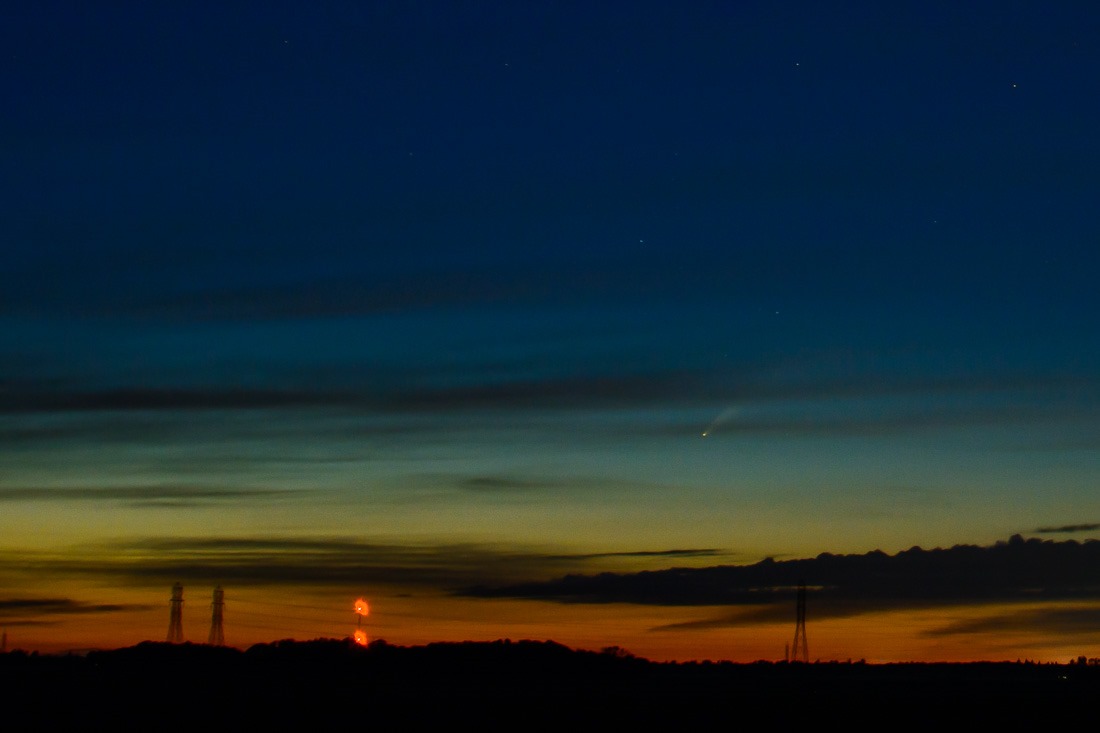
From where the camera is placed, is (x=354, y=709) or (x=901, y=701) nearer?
(x=354, y=709)

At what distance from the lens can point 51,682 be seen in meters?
161

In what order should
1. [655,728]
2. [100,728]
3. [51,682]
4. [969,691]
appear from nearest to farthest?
1. [100,728]
2. [655,728]
3. [51,682]
4. [969,691]

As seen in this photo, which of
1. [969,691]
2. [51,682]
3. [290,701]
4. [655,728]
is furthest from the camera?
[969,691]

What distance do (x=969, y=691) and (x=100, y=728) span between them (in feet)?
383

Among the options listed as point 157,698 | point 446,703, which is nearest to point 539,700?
point 446,703

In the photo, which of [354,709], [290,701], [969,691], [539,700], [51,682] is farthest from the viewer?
[969,691]

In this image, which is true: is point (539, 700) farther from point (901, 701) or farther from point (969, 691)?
point (969, 691)

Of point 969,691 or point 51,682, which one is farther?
point 969,691

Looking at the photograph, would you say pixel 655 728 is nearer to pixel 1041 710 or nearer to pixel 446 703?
pixel 446 703

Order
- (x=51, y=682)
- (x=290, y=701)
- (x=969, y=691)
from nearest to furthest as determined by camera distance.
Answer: (x=290, y=701), (x=51, y=682), (x=969, y=691)

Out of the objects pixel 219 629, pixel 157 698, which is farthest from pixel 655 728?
pixel 219 629

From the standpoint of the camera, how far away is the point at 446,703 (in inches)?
4825

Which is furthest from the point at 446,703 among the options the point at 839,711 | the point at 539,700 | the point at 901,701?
the point at 901,701

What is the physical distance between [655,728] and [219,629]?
202 ft
